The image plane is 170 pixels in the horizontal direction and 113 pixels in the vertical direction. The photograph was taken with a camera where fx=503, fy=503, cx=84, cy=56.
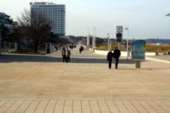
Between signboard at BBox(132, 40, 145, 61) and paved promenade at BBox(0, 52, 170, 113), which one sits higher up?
signboard at BBox(132, 40, 145, 61)

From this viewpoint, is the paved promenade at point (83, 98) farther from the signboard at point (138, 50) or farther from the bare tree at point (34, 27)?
the bare tree at point (34, 27)

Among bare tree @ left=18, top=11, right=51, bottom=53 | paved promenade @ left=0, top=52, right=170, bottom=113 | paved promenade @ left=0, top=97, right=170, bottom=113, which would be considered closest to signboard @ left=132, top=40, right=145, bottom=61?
paved promenade @ left=0, top=52, right=170, bottom=113

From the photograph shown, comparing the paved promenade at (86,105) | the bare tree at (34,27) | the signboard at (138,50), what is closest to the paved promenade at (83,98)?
the paved promenade at (86,105)

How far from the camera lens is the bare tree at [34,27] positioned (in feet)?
A: 303

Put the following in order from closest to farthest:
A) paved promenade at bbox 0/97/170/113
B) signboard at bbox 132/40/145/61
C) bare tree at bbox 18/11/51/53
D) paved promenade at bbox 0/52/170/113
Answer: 1. paved promenade at bbox 0/97/170/113
2. paved promenade at bbox 0/52/170/113
3. signboard at bbox 132/40/145/61
4. bare tree at bbox 18/11/51/53

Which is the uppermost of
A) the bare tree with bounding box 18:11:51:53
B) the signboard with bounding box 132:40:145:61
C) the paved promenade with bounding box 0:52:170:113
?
the bare tree with bounding box 18:11:51:53

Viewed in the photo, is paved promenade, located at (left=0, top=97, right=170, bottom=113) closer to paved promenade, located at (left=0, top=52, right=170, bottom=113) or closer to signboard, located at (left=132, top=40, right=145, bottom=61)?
paved promenade, located at (left=0, top=52, right=170, bottom=113)

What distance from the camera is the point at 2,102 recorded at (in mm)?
14227

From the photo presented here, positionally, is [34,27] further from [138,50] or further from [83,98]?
[83,98]

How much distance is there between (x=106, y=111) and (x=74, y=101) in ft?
7.44

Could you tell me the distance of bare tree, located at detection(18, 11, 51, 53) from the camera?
303ft

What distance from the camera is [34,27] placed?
9356cm

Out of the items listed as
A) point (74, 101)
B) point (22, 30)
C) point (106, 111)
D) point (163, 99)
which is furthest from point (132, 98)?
point (22, 30)

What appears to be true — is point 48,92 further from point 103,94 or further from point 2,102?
point 2,102
